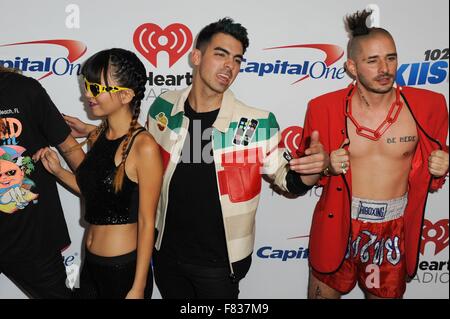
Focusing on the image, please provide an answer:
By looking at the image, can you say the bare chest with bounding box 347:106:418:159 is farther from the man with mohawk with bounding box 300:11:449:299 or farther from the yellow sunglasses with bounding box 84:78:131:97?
the yellow sunglasses with bounding box 84:78:131:97

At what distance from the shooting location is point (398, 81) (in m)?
3.02

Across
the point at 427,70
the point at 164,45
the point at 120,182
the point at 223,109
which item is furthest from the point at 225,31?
the point at 427,70

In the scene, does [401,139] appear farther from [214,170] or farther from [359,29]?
[214,170]

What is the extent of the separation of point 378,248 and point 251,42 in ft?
5.38

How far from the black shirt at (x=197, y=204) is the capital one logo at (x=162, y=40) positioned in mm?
611

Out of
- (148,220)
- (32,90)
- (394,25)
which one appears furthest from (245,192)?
(394,25)

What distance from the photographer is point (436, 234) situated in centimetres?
331

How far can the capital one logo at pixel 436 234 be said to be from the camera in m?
3.28

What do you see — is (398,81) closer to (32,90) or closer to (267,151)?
(267,151)

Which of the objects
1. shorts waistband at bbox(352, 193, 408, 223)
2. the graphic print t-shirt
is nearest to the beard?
shorts waistband at bbox(352, 193, 408, 223)

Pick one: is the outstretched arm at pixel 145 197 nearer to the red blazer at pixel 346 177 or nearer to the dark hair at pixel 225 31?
the dark hair at pixel 225 31

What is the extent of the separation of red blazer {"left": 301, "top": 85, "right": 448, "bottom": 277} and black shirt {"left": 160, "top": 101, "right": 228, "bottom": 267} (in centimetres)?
62

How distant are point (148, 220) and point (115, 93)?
0.69 meters

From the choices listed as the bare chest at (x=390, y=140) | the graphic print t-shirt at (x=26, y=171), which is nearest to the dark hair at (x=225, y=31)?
the bare chest at (x=390, y=140)
